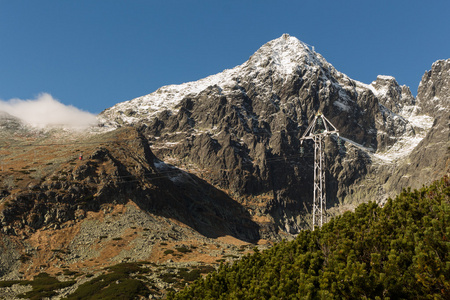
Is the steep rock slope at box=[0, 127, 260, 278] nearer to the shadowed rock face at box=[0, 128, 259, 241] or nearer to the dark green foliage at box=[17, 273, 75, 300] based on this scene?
the shadowed rock face at box=[0, 128, 259, 241]

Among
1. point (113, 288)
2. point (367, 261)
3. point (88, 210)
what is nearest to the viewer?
point (367, 261)

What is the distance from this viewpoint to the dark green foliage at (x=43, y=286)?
52.9 metres

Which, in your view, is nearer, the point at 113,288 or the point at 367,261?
the point at 367,261

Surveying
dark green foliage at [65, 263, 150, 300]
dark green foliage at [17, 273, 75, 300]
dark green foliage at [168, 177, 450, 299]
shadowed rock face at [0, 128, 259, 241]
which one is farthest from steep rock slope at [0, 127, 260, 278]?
dark green foliage at [168, 177, 450, 299]

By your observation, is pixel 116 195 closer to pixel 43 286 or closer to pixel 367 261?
pixel 43 286

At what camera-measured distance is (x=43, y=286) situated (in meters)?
57.3

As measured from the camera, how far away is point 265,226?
182m

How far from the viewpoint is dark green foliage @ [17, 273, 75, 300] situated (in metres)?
52.9

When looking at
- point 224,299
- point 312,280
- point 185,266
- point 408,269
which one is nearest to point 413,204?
point 408,269

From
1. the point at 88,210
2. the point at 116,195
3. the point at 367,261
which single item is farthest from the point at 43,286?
the point at 367,261

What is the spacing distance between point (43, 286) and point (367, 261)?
192ft

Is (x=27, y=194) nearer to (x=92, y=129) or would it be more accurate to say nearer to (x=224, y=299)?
(x=224, y=299)

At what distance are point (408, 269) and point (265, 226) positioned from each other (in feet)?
559

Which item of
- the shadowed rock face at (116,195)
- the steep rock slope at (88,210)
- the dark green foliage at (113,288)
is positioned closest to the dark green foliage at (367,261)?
the dark green foliage at (113,288)
